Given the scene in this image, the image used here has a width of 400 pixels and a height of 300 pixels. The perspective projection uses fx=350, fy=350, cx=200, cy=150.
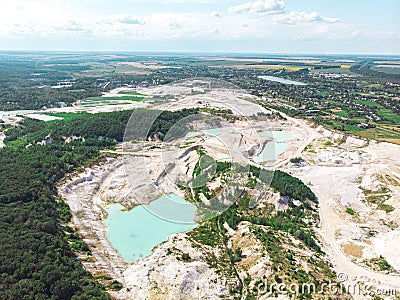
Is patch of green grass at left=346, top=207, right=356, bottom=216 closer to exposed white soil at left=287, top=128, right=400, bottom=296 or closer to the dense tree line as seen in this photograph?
exposed white soil at left=287, top=128, right=400, bottom=296

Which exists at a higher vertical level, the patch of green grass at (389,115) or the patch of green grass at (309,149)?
the patch of green grass at (389,115)

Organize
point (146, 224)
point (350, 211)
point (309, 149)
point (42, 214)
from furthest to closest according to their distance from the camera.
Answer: point (309, 149) → point (350, 211) → point (146, 224) → point (42, 214)

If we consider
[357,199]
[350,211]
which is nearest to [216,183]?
[350,211]

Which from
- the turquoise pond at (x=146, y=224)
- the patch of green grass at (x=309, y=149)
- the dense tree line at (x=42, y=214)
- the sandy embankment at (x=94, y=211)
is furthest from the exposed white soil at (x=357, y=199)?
the dense tree line at (x=42, y=214)

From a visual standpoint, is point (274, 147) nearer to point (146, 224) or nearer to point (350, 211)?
point (350, 211)

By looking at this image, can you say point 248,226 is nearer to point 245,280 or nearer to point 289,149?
point 245,280

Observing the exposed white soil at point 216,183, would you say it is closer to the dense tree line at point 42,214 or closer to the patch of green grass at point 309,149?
the patch of green grass at point 309,149
